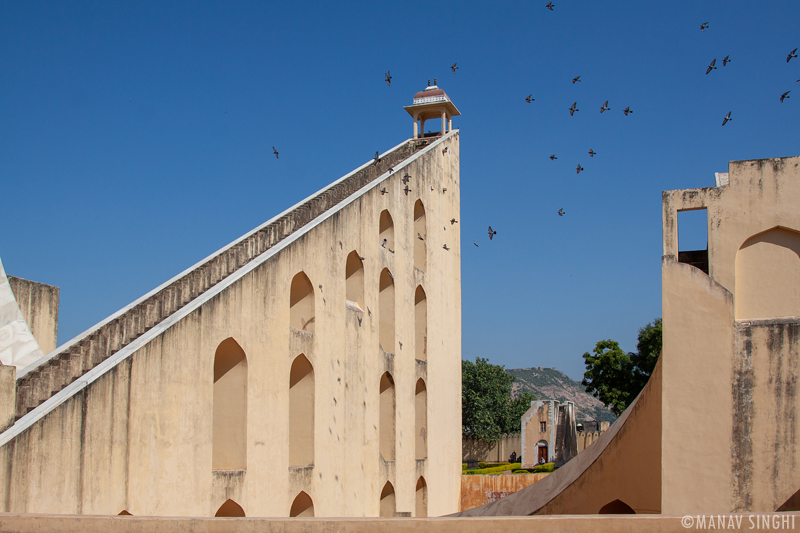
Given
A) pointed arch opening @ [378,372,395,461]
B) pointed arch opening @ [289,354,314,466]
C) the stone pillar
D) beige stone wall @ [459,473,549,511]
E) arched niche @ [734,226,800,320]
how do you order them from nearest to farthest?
1. the stone pillar
2. arched niche @ [734,226,800,320]
3. pointed arch opening @ [289,354,314,466]
4. pointed arch opening @ [378,372,395,461]
5. beige stone wall @ [459,473,549,511]

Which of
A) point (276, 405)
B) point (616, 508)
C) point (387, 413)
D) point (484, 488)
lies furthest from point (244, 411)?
point (484, 488)

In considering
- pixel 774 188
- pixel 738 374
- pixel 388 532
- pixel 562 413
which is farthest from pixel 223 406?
pixel 562 413

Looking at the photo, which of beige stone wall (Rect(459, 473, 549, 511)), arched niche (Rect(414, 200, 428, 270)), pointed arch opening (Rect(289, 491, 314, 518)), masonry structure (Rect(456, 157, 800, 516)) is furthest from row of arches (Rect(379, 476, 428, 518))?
masonry structure (Rect(456, 157, 800, 516))

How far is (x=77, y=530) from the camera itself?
4.89 meters

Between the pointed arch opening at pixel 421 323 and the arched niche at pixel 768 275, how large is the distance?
988cm

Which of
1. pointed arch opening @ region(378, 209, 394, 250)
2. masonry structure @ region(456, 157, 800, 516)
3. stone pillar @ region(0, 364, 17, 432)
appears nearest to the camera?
stone pillar @ region(0, 364, 17, 432)

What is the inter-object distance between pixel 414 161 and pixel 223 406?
8232 mm

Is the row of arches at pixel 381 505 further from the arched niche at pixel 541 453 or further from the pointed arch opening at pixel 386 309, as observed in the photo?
the arched niche at pixel 541 453

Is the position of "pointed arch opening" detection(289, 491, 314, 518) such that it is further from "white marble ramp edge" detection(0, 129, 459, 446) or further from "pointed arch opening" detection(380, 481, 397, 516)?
"white marble ramp edge" detection(0, 129, 459, 446)

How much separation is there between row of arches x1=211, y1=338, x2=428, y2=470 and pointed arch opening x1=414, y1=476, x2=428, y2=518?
2154 mm

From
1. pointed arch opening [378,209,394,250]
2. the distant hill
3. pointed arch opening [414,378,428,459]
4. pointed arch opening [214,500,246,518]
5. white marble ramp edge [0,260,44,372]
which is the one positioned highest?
pointed arch opening [378,209,394,250]

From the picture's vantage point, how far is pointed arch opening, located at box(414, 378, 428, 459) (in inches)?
654

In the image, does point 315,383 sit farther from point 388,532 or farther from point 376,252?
point 388,532

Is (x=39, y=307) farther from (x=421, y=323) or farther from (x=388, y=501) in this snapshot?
(x=421, y=323)
